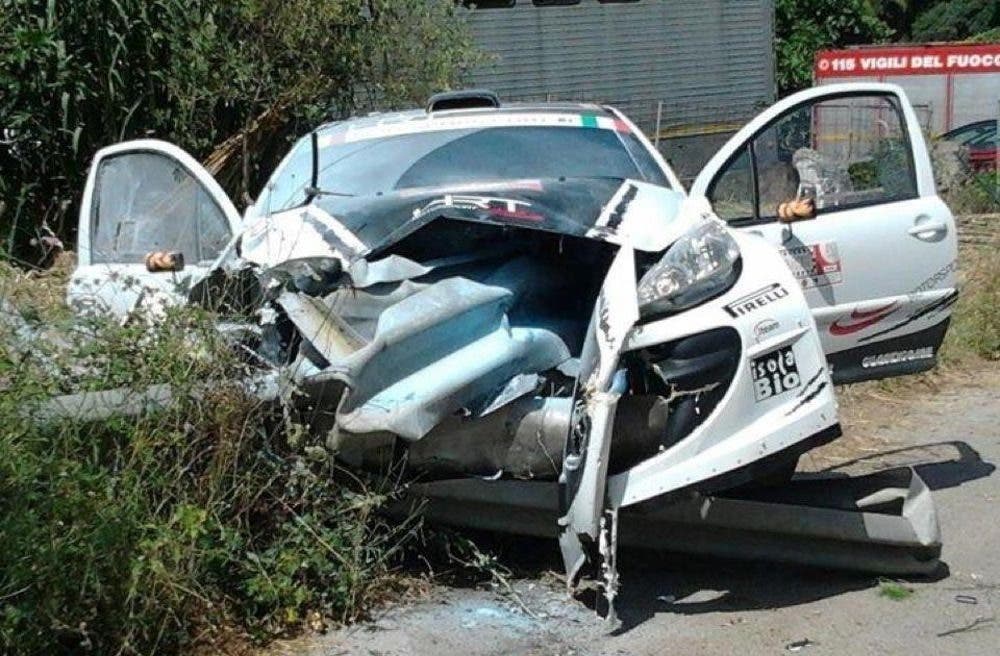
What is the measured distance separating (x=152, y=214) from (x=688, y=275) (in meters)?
2.87

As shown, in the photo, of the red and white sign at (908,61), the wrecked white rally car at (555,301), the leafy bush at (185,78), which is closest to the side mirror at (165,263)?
the wrecked white rally car at (555,301)

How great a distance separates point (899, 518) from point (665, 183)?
6.44 ft

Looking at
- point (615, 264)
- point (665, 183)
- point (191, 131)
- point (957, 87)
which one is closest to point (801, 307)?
point (615, 264)

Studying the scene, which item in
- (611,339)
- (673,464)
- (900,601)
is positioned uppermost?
(611,339)

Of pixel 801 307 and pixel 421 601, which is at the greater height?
pixel 801 307

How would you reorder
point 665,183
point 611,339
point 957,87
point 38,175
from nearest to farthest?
point 611,339, point 665,183, point 38,175, point 957,87

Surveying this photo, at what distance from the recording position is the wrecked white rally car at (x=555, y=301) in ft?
16.7

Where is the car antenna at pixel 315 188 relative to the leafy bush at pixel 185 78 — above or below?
below

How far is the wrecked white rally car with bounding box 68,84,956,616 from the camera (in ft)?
16.7

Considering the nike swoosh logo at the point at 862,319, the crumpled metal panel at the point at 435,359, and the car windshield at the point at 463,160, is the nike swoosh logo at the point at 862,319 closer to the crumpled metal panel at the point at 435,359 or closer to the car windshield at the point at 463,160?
the car windshield at the point at 463,160

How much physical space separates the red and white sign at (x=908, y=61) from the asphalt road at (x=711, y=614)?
63.3ft

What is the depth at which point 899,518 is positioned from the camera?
18.1ft

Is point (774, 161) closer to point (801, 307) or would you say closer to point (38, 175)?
point (801, 307)

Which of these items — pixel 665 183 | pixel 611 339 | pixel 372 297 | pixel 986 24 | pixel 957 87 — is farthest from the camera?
pixel 986 24
